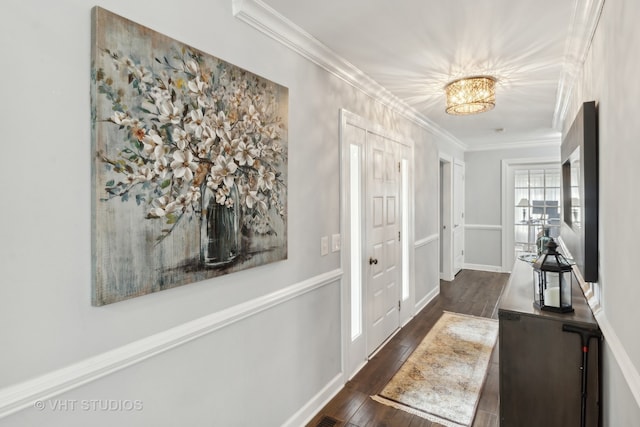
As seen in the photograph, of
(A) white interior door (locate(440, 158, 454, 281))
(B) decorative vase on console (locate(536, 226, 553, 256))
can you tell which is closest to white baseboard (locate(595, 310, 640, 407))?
(B) decorative vase on console (locate(536, 226, 553, 256))

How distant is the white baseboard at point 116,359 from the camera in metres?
0.98

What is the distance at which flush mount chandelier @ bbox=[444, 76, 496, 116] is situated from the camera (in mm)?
2809

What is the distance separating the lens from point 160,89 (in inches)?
50.9

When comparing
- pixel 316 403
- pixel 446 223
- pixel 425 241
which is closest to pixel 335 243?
pixel 316 403

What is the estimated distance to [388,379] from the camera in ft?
8.79

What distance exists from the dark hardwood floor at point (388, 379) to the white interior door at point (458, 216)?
1524mm

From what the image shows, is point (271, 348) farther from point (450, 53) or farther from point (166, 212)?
point (450, 53)

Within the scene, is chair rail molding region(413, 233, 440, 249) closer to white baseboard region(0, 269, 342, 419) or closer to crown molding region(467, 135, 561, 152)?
crown molding region(467, 135, 561, 152)

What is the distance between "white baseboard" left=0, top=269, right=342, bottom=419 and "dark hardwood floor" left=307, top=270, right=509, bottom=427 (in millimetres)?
1018

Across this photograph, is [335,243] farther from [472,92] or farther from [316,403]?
[472,92]

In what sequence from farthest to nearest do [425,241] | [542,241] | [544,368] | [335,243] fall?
1. [425,241]
2. [542,241]
3. [335,243]
4. [544,368]

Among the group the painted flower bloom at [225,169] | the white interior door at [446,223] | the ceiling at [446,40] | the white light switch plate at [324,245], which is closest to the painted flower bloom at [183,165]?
the painted flower bloom at [225,169]

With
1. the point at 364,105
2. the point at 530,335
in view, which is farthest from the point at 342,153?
the point at 530,335

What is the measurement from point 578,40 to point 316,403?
9.25 feet
